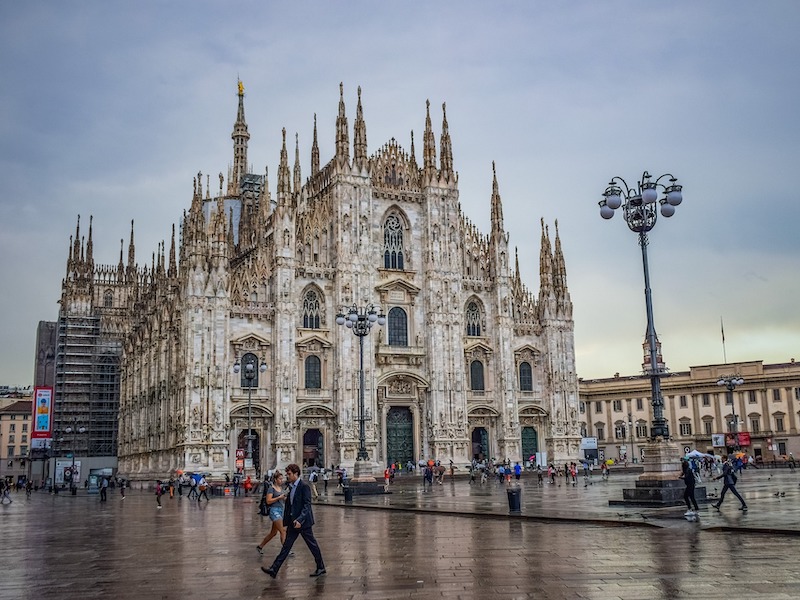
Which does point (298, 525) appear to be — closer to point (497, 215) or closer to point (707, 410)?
point (497, 215)

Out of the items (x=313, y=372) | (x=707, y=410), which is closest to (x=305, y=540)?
(x=313, y=372)

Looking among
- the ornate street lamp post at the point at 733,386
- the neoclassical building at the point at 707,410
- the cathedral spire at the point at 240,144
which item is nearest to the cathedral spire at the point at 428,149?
the ornate street lamp post at the point at 733,386

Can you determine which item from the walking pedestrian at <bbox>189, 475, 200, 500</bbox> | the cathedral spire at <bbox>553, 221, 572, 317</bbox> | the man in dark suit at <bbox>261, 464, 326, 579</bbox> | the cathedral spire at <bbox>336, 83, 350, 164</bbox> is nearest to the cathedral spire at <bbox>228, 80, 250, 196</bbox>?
the cathedral spire at <bbox>336, 83, 350, 164</bbox>

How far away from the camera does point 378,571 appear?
12.3 meters

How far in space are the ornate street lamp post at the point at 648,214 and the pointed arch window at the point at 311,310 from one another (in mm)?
34428

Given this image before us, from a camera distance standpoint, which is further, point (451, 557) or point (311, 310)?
point (311, 310)

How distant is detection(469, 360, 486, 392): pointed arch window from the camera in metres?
61.1

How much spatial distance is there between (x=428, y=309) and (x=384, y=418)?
8352mm

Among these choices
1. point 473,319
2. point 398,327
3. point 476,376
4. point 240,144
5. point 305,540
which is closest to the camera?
point 305,540

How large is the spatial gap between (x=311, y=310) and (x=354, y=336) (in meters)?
3.41

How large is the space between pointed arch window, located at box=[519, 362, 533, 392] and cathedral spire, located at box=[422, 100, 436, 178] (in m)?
16.0

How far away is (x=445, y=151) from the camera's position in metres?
62.5

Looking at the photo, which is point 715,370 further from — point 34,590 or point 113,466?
point 34,590

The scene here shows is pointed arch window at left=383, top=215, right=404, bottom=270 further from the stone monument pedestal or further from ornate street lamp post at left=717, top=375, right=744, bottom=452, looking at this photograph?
the stone monument pedestal
